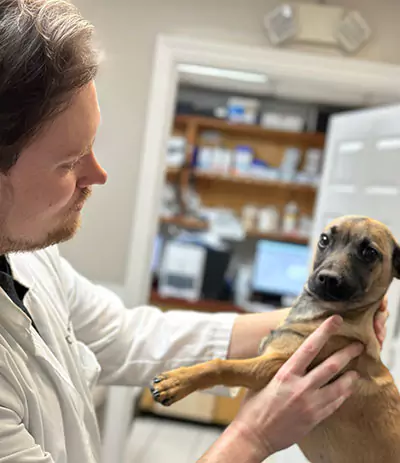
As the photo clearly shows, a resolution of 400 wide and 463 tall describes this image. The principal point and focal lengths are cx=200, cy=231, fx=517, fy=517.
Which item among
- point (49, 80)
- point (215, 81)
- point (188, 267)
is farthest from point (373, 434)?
point (215, 81)

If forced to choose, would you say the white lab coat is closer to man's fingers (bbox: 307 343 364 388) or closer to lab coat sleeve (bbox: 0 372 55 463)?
lab coat sleeve (bbox: 0 372 55 463)

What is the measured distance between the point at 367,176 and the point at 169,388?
1.99 meters

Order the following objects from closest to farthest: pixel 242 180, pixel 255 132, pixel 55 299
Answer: pixel 55 299 < pixel 242 180 < pixel 255 132

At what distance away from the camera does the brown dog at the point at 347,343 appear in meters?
0.97

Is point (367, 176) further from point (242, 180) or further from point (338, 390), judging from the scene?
point (338, 390)

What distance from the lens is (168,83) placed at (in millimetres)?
2307

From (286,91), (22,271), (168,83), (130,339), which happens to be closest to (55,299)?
(22,271)

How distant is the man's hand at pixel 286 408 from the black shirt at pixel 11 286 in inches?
16.5

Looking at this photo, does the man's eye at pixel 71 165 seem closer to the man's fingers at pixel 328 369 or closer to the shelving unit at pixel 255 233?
the man's fingers at pixel 328 369

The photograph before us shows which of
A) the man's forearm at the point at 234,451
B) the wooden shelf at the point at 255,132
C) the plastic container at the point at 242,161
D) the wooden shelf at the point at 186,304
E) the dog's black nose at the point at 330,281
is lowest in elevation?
the wooden shelf at the point at 186,304

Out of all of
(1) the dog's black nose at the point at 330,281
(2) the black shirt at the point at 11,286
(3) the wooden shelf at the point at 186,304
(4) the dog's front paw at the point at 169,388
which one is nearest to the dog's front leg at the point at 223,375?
(4) the dog's front paw at the point at 169,388

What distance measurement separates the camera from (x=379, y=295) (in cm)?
104

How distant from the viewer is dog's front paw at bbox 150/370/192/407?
922 mm

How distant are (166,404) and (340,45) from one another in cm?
190
